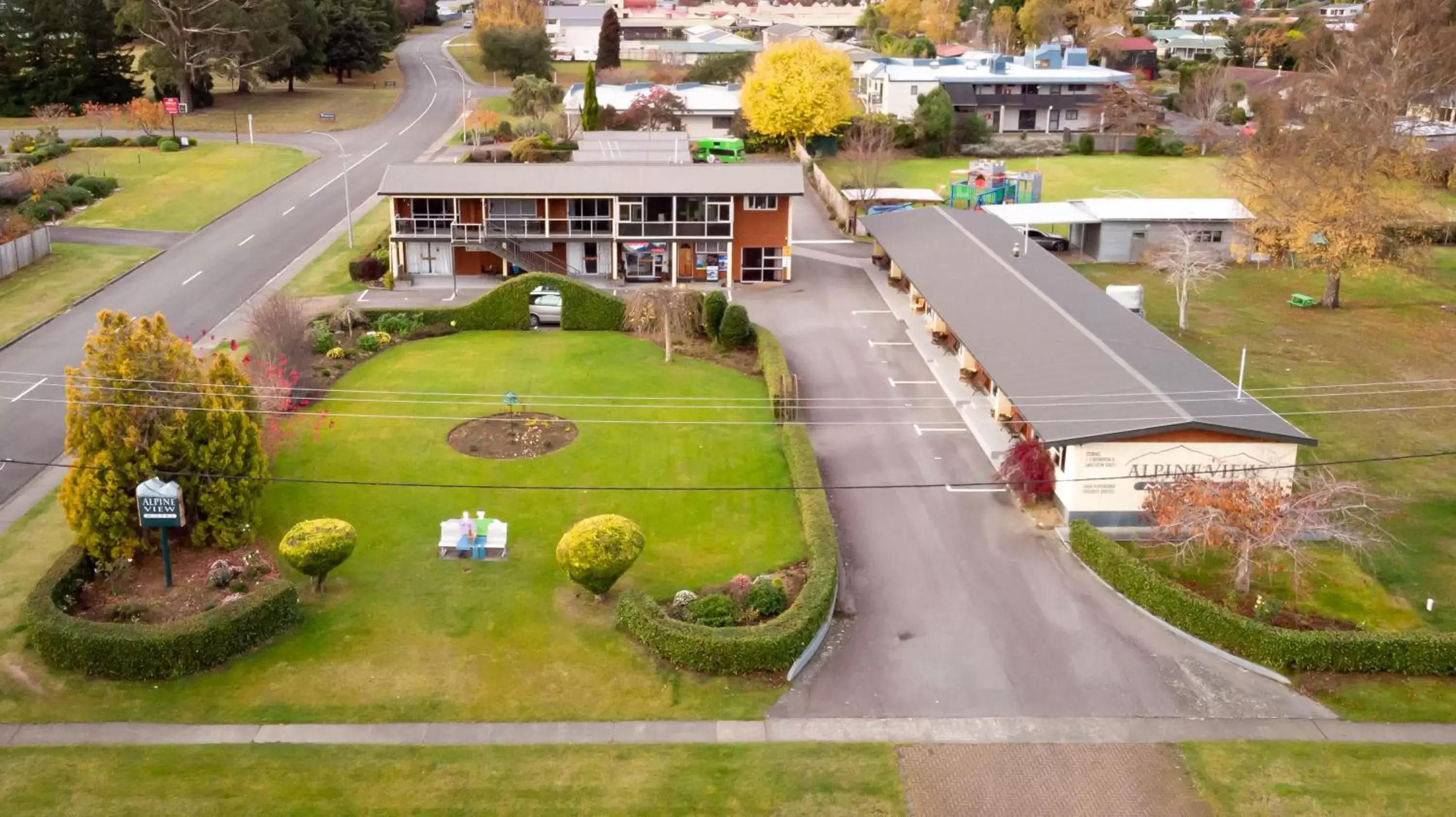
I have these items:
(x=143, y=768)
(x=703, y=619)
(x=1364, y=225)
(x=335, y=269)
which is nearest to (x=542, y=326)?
(x=335, y=269)

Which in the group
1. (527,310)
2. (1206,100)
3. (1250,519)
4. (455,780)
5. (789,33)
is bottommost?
(455,780)

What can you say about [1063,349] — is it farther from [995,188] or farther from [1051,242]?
[995,188]

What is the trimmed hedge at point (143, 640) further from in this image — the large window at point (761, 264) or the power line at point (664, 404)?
the large window at point (761, 264)

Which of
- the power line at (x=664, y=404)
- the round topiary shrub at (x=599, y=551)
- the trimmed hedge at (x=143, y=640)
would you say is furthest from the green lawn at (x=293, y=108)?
the round topiary shrub at (x=599, y=551)

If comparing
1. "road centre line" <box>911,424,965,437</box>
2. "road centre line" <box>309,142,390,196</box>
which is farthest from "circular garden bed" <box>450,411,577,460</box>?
"road centre line" <box>309,142,390,196</box>

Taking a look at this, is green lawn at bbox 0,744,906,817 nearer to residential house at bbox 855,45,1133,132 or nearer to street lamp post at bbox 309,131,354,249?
street lamp post at bbox 309,131,354,249

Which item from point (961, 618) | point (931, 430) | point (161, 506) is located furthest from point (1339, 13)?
point (161, 506)

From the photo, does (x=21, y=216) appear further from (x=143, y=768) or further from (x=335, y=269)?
(x=143, y=768)
